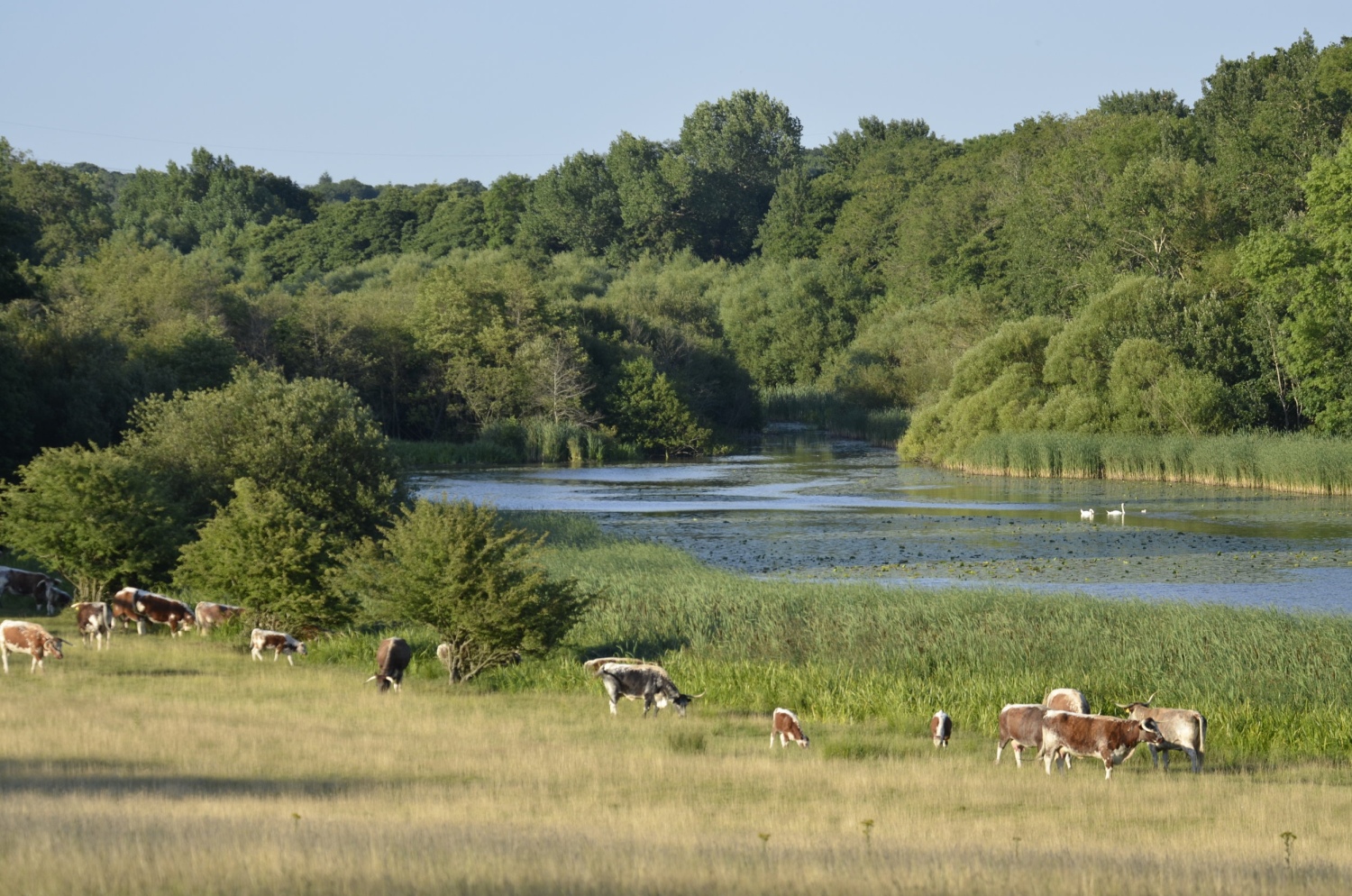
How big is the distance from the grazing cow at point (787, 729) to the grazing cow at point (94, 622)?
1248 centimetres

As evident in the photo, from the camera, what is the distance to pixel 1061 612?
81.4 feet

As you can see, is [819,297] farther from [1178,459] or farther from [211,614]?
[211,614]

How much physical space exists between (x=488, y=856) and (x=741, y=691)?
1266 cm

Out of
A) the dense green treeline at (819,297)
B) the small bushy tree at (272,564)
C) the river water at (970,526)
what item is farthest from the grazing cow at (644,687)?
the dense green treeline at (819,297)

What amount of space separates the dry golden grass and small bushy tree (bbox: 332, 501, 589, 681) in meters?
1.25

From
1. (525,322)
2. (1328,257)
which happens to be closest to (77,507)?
(1328,257)

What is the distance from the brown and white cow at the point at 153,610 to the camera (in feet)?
86.5

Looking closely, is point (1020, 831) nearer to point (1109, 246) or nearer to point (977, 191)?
point (1109, 246)

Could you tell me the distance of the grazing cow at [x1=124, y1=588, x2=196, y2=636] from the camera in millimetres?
26344

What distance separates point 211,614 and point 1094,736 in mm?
17433

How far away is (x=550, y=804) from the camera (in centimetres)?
1269

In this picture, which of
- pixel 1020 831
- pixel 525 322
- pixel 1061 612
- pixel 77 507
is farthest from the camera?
pixel 525 322

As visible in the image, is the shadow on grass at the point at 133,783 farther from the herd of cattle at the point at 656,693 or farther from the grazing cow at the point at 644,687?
the grazing cow at the point at 644,687

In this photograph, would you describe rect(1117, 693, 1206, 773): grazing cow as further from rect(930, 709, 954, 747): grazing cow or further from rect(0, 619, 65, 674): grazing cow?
rect(0, 619, 65, 674): grazing cow
